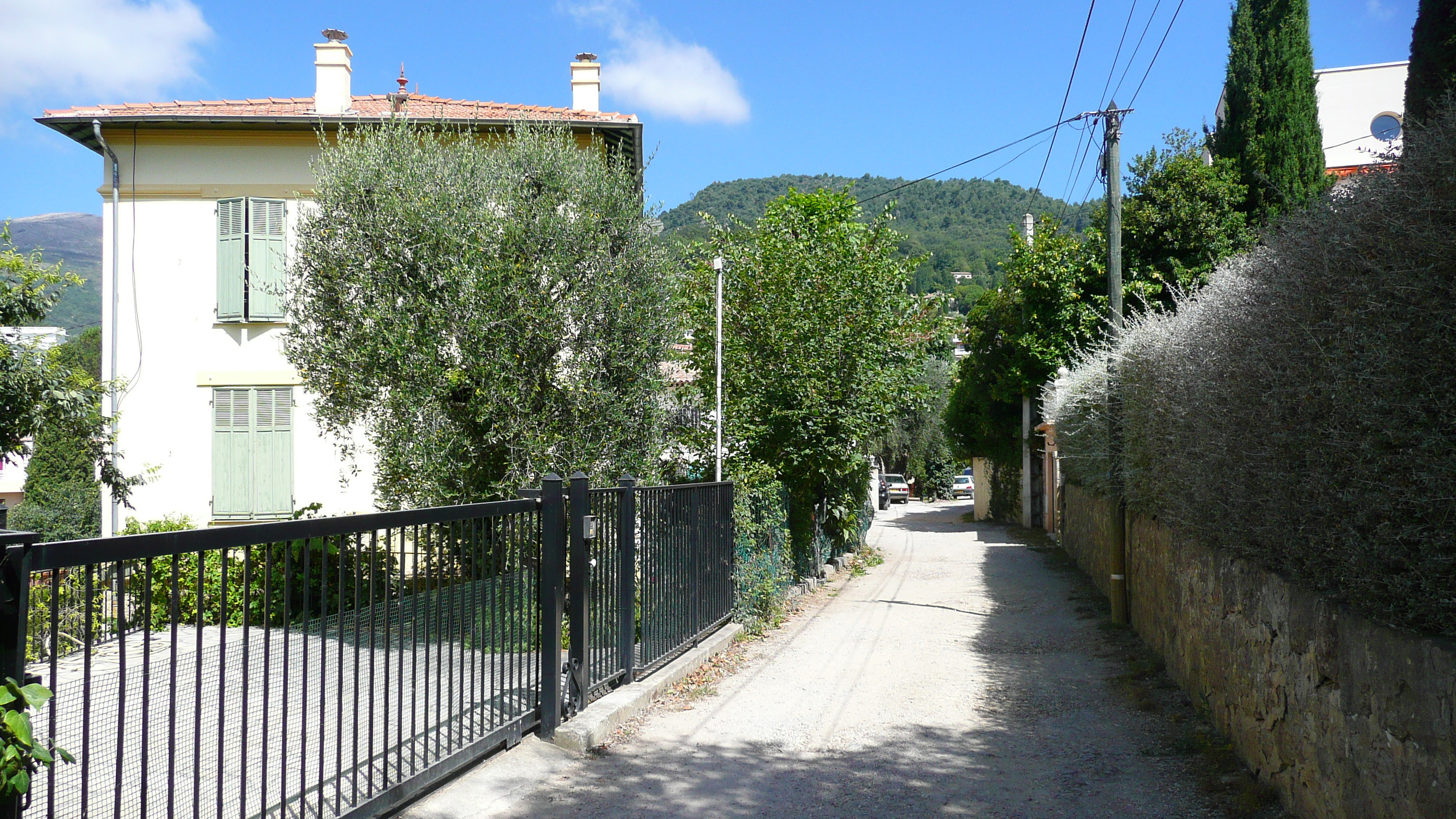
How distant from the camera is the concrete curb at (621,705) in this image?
5.75 metres

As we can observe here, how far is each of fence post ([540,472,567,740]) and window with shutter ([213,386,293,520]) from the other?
871cm

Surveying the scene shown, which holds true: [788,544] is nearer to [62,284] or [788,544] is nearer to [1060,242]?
[62,284]

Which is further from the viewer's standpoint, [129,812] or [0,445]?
[0,445]

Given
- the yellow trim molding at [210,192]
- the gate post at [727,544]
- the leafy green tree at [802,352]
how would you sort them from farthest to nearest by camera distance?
the leafy green tree at [802,352], the yellow trim molding at [210,192], the gate post at [727,544]

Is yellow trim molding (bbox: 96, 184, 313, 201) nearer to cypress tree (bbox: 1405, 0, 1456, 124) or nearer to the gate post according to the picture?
the gate post

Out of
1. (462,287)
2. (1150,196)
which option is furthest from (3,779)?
(1150,196)

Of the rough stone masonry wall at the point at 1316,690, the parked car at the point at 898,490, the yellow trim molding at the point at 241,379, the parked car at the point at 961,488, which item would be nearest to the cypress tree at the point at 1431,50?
the rough stone masonry wall at the point at 1316,690

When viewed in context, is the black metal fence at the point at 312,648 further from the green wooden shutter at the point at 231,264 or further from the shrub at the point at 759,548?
the green wooden shutter at the point at 231,264

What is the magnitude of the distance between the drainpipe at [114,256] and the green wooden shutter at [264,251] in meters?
1.91

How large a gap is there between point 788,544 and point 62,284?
912cm

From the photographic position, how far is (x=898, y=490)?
55875 millimetres

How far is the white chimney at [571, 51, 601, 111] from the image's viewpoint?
15.1 m

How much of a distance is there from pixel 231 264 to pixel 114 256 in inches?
68.1

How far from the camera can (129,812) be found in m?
3.06
